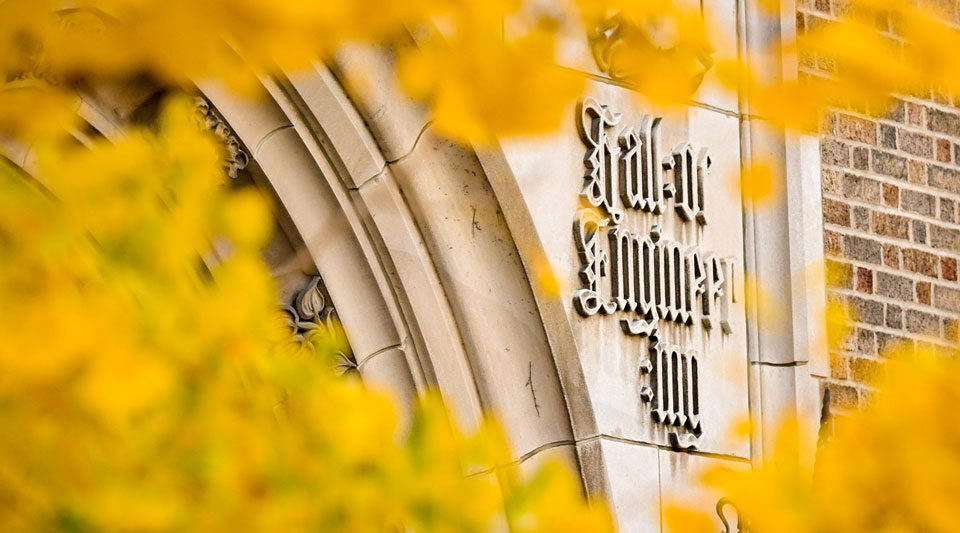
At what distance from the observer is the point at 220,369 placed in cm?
121

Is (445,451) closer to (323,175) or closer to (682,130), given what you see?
(323,175)

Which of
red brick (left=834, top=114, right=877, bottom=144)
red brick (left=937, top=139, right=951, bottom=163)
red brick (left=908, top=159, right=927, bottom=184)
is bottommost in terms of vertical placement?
red brick (left=908, top=159, right=927, bottom=184)

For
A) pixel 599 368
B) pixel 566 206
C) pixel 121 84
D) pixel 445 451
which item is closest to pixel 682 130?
pixel 566 206

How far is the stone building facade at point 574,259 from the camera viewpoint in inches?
140

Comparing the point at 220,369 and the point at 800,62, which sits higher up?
the point at 800,62

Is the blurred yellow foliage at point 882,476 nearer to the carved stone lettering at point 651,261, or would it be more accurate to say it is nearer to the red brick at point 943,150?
the carved stone lettering at point 651,261

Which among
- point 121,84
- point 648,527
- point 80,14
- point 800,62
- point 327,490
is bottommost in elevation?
point 327,490

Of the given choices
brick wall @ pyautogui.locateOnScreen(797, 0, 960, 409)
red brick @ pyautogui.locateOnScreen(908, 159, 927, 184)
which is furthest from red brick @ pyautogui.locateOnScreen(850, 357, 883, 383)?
red brick @ pyautogui.locateOnScreen(908, 159, 927, 184)

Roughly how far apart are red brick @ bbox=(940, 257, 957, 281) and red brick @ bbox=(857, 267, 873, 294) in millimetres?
297

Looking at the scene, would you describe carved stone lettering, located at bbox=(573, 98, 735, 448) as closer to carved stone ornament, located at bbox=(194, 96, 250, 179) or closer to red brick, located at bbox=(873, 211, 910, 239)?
red brick, located at bbox=(873, 211, 910, 239)

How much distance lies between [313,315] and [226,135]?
1.59ft

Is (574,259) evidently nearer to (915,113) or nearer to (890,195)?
(890,195)

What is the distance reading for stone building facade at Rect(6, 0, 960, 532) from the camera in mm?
3551

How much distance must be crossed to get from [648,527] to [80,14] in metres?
1.74
